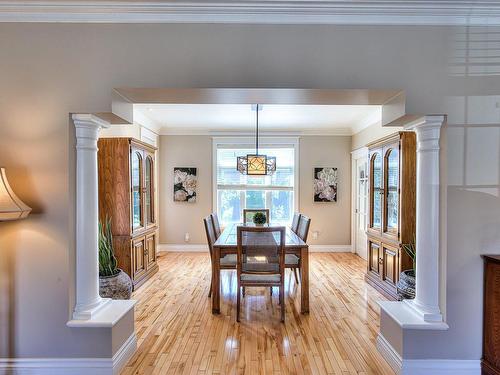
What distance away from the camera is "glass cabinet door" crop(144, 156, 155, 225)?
449cm

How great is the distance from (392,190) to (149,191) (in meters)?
3.50

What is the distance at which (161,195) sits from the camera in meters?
6.05

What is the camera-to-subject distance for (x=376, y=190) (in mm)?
4074

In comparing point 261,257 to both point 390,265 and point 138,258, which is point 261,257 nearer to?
point 390,265

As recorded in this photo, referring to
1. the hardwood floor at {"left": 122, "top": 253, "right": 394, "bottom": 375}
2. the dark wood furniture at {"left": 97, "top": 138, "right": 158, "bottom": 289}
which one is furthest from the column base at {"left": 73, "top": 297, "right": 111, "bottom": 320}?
the dark wood furniture at {"left": 97, "top": 138, "right": 158, "bottom": 289}

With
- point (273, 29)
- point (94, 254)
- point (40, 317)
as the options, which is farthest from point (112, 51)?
point (40, 317)

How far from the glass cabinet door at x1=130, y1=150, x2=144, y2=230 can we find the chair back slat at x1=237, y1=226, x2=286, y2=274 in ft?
5.68

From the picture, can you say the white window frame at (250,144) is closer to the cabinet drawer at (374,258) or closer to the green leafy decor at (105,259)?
the cabinet drawer at (374,258)

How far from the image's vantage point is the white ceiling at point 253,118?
4.51 meters

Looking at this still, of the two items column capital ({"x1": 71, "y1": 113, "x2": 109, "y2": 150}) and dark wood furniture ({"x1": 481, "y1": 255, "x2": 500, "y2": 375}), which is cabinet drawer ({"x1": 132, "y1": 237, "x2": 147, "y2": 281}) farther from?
dark wood furniture ({"x1": 481, "y1": 255, "x2": 500, "y2": 375})

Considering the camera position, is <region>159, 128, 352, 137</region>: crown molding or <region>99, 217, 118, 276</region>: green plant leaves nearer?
<region>99, 217, 118, 276</region>: green plant leaves

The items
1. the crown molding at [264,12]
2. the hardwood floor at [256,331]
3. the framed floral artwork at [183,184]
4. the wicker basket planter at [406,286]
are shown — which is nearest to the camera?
the crown molding at [264,12]

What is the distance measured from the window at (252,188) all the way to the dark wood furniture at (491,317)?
4169mm

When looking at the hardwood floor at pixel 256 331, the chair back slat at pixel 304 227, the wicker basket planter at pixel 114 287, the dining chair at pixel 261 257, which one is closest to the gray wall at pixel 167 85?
the hardwood floor at pixel 256 331
